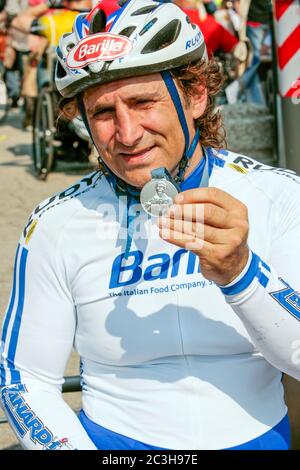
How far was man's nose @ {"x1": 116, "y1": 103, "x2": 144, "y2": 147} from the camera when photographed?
259cm

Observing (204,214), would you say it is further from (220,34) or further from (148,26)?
(220,34)

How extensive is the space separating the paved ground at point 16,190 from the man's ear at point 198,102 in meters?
2.43

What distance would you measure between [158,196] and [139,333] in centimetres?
54

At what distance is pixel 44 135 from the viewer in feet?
34.8

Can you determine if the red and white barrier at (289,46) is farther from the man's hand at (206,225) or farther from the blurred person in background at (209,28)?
the man's hand at (206,225)

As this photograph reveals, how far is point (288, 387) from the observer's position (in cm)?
298

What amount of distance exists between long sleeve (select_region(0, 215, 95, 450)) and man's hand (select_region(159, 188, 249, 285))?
65 centimetres

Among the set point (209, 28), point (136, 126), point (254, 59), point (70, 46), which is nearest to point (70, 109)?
point (70, 46)

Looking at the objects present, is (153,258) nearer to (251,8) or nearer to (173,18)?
(173,18)

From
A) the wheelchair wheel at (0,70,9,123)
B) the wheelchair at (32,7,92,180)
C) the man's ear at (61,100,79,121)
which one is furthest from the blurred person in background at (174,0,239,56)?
the man's ear at (61,100,79,121)

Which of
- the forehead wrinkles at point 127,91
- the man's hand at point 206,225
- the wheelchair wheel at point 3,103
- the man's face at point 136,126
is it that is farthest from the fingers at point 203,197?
the wheelchair wheel at point 3,103

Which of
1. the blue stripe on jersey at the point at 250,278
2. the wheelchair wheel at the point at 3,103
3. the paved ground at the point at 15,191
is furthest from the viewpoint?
the wheelchair wheel at the point at 3,103

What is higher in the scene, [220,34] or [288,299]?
[288,299]

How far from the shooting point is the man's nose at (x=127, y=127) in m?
2.59
